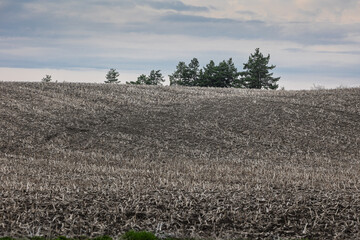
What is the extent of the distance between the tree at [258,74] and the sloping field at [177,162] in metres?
18.4

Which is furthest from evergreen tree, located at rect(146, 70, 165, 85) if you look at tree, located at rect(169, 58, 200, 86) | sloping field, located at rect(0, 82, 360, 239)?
sloping field, located at rect(0, 82, 360, 239)

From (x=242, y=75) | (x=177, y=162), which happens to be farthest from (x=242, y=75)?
(x=177, y=162)

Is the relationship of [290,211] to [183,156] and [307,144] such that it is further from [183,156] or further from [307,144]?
[307,144]

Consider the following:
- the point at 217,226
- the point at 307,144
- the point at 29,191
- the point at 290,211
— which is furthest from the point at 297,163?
the point at 29,191

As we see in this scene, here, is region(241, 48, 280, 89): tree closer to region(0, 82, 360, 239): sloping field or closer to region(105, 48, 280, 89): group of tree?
region(105, 48, 280, 89): group of tree

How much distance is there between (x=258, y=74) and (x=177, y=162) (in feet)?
116

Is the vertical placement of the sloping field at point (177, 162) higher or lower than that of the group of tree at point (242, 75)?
lower

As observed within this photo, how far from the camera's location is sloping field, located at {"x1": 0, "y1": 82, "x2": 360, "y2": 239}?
859cm

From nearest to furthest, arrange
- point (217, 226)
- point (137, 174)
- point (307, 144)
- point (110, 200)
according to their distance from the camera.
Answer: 1. point (217, 226)
2. point (110, 200)
3. point (137, 174)
4. point (307, 144)

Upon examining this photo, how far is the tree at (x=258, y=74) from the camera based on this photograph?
1912 inches

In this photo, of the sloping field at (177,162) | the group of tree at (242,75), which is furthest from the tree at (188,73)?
the sloping field at (177,162)

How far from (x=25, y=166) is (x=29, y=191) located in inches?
164

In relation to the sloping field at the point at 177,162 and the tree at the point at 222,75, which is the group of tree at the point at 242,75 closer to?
the tree at the point at 222,75

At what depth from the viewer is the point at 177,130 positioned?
63.5 feet
